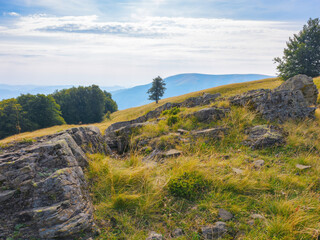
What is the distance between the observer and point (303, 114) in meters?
9.75

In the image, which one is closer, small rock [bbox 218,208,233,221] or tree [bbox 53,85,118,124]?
small rock [bbox 218,208,233,221]

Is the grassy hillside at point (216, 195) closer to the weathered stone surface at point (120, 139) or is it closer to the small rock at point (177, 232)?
the small rock at point (177, 232)

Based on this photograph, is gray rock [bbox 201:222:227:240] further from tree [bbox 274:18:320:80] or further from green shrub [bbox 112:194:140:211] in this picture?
tree [bbox 274:18:320:80]

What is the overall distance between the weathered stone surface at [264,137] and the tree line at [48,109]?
1472 inches

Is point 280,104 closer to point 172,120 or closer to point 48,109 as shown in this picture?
point 172,120

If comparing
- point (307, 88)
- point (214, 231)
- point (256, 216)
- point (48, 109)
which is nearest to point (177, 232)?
point (214, 231)

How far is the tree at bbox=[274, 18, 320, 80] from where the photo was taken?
4247 cm

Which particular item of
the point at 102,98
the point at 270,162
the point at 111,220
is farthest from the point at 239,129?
the point at 102,98

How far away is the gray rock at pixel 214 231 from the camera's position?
12.6 feet

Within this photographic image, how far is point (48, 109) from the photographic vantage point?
62.9 m

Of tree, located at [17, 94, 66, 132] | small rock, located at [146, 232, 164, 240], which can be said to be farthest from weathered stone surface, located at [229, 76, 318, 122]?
tree, located at [17, 94, 66, 132]

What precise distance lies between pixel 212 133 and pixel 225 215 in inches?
191

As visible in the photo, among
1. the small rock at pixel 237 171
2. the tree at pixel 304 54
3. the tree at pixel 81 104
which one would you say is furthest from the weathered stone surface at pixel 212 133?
the tree at pixel 81 104

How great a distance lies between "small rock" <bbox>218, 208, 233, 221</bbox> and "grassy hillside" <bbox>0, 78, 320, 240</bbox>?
0.30ft
